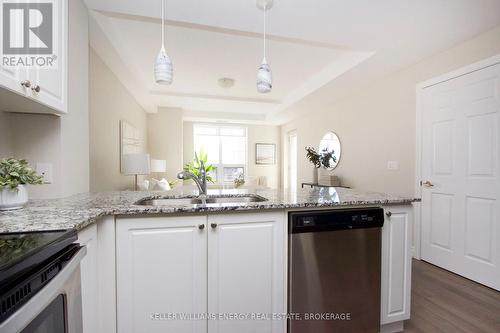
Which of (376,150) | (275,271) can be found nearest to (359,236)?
(275,271)

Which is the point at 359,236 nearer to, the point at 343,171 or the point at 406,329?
the point at 406,329

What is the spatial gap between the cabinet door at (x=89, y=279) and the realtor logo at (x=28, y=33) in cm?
79

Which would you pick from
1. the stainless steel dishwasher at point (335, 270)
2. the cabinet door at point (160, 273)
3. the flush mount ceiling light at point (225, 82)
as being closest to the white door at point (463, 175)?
the stainless steel dishwasher at point (335, 270)

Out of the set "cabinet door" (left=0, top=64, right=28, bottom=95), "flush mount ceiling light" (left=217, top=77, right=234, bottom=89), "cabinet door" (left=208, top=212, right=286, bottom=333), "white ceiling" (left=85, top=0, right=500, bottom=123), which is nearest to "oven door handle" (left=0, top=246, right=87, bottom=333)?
"cabinet door" (left=208, top=212, right=286, bottom=333)

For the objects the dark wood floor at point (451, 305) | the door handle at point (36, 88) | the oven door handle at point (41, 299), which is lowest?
the dark wood floor at point (451, 305)

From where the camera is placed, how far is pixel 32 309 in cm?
59

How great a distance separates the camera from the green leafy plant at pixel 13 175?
1104 mm

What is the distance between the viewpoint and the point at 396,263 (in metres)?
1.51

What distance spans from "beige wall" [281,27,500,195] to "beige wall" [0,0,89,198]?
3466mm

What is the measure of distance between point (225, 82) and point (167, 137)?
7.89ft

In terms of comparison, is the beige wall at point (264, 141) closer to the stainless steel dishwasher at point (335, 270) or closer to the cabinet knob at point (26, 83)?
the stainless steel dishwasher at point (335, 270)

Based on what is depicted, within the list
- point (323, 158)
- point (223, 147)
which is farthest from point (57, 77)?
point (223, 147)

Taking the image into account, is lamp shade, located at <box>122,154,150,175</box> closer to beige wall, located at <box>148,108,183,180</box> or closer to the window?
beige wall, located at <box>148,108,183,180</box>

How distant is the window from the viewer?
701cm
